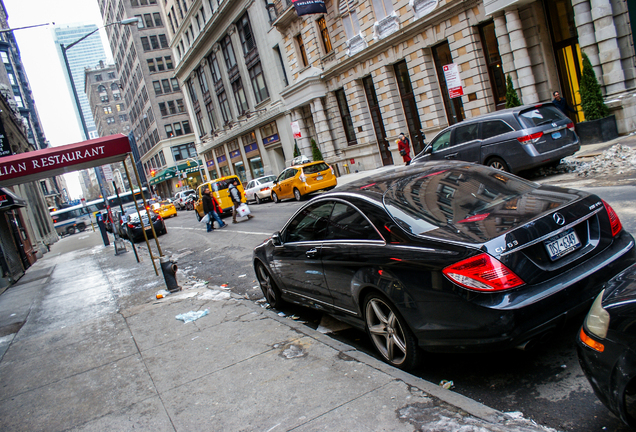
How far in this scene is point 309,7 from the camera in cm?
2536

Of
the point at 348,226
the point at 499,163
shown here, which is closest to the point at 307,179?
the point at 499,163

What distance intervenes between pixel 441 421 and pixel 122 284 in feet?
30.2

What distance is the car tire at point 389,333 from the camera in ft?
12.3

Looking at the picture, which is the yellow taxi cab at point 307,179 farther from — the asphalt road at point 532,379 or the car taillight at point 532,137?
the asphalt road at point 532,379

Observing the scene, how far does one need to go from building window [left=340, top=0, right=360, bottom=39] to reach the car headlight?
81.7 feet

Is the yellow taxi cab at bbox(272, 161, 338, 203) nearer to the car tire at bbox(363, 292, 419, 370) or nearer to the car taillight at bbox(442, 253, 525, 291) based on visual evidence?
the car tire at bbox(363, 292, 419, 370)

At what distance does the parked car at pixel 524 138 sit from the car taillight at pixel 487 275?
9.25 meters

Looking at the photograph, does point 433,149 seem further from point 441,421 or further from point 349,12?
point 349,12

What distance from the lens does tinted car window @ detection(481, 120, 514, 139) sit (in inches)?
465

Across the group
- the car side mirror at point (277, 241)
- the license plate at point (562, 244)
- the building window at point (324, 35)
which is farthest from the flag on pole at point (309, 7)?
the license plate at point (562, 244)

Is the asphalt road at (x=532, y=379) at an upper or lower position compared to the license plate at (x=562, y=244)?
lower

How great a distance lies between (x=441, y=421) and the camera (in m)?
2.93

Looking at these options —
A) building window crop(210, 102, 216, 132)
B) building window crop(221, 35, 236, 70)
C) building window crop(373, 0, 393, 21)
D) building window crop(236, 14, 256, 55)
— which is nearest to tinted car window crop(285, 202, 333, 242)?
building window crop(373, 0, 393, 21)

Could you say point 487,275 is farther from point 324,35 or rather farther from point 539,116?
point 324,35
